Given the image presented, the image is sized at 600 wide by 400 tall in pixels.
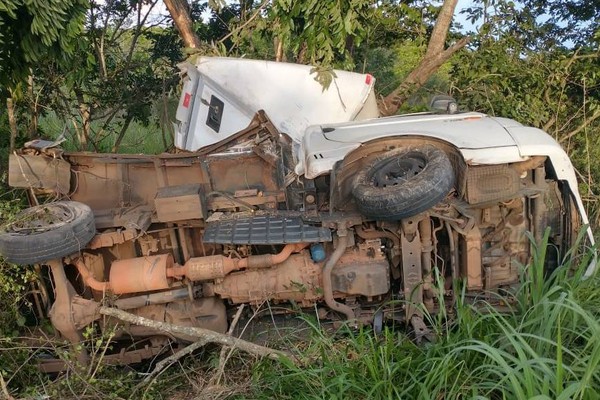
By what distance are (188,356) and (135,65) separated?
17.5 ft

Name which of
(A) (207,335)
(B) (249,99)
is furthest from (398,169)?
(B) (249,99)

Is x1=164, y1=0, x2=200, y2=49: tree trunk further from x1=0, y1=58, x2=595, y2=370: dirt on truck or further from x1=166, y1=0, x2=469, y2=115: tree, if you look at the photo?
x1=0, y1=58, x2=595, y2=370: dirt on truck

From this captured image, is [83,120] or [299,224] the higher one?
[83,120]

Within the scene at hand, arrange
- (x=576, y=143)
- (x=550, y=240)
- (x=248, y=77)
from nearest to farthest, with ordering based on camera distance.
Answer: (x=550, y=240) < (x=248, y=77) < (x=576, y=143)

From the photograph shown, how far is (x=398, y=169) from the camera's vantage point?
11.3ft

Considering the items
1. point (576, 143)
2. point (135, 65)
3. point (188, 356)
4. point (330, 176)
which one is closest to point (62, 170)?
point (188, 356)

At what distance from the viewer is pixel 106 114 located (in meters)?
7.52

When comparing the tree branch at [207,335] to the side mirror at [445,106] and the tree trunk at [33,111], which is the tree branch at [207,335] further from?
the tree trunk at [33,111]

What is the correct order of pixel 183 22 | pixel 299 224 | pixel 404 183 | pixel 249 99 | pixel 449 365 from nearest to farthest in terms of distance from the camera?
pixel 449 365 → pixel 404 183 → pixel 299 224 → pixel 249 99 → pixel 183 22

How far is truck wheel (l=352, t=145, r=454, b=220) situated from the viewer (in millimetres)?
3109

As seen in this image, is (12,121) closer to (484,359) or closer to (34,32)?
(34,32)

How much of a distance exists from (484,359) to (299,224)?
148 cm

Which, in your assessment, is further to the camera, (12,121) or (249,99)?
(12,121)

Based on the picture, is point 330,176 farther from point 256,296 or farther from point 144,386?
point 144,386
